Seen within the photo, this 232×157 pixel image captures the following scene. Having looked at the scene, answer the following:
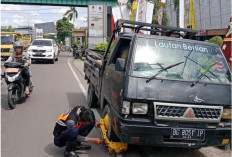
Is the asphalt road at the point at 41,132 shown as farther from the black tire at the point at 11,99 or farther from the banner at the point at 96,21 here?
the banner at the point at 96,21

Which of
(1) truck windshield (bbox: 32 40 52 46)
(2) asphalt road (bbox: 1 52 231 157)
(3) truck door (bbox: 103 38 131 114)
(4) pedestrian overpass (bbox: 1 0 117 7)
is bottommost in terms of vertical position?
(2) asphalt road (bbox: 1 52 231 157)

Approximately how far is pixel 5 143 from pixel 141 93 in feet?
8.63

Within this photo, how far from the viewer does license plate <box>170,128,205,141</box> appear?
3.79m

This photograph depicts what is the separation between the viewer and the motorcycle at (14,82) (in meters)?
6.99

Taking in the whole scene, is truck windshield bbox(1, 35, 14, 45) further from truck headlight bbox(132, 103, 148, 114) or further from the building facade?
truck headlight bbox(132, 103, 148, 114)

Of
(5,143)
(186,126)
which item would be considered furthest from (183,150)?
(5,143)

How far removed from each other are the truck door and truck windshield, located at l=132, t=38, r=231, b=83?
31 centimetres

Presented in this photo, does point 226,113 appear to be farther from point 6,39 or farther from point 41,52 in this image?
point 6,39

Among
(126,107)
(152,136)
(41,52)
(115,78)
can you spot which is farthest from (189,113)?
(41,52)

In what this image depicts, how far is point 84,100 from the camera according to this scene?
8.30m

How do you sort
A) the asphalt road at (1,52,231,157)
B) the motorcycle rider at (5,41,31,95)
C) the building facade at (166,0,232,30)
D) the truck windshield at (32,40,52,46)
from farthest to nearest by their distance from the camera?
the building facade at (166,0,232,30), the truck windshield at (32,40,52,46), the motorcycle rider at (5,41,31,95), the asphalt road at (1,52,231,157)

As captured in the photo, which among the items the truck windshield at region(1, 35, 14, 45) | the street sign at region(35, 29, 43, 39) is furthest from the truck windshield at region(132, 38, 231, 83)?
the street sign at region(35, 29, 43, 39)

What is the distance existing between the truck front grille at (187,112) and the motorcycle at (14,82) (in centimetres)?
453

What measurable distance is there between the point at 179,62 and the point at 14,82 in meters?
4.62
